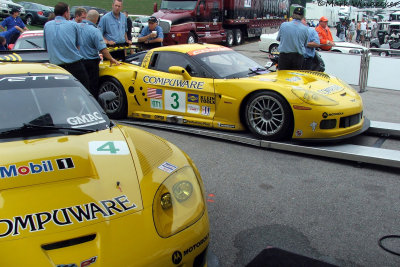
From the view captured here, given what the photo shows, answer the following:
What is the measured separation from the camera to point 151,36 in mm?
8820

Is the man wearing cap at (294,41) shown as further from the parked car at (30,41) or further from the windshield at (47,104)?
the windshield at (47,104)

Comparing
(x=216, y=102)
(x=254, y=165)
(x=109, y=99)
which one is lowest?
(x=254, y=165)

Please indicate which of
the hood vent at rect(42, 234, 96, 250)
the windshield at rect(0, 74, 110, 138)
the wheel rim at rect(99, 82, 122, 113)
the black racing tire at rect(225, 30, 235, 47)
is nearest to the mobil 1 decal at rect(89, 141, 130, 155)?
the windshield at rect(0, 74, 110, 138)

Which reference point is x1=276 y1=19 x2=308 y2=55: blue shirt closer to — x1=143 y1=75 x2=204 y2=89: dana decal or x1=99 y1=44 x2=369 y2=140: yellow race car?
x1=99 y1=44 x2=369 y2=140: yellow race car

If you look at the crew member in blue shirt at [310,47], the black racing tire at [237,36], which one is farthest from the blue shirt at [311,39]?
the black racing tire at [237,36]

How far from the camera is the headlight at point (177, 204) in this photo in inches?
92.0

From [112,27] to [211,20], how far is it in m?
11.7

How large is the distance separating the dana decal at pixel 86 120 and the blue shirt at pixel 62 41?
336 centimetres

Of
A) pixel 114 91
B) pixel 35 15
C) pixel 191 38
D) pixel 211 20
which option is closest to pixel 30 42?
pixel 114 91

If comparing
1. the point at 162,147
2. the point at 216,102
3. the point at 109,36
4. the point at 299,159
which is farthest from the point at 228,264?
the point at 109,36

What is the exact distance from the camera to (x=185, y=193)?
262 cm

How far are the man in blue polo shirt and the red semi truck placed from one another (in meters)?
8.23

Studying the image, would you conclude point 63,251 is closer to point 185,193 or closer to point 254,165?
point 185,193

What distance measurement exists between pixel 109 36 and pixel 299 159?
4.82 metres
